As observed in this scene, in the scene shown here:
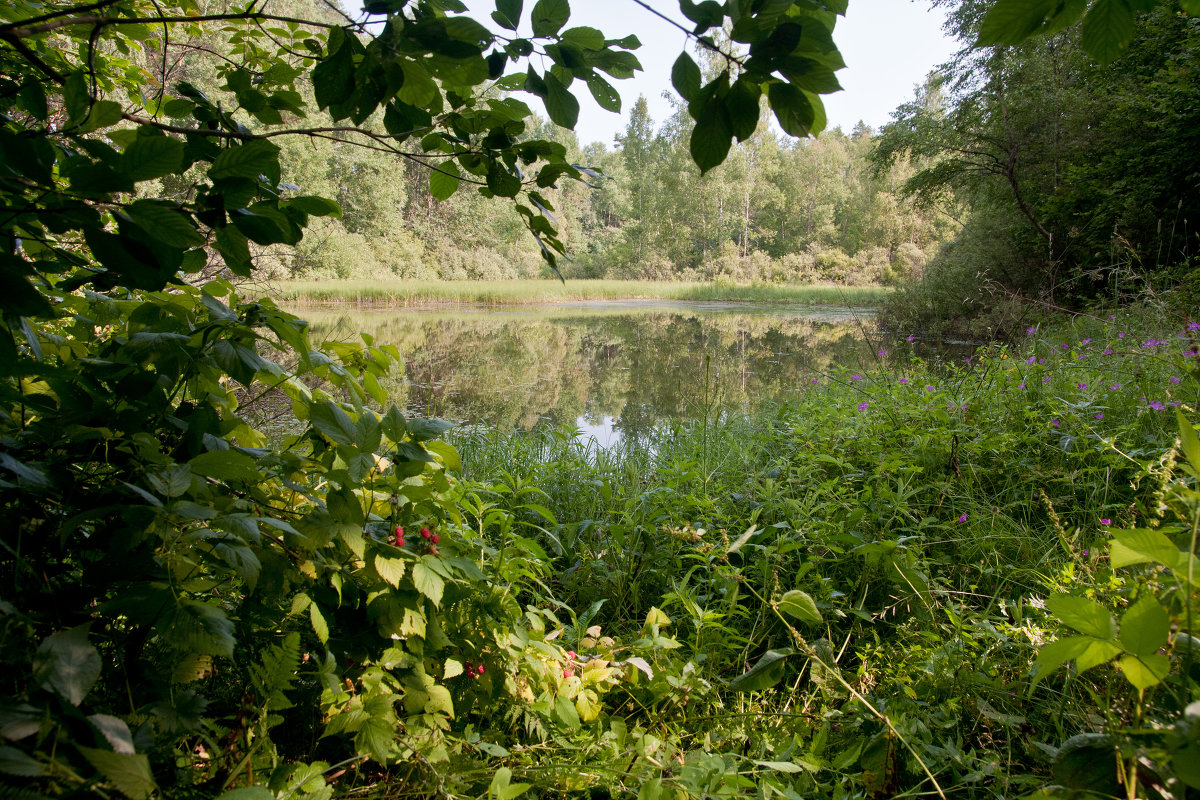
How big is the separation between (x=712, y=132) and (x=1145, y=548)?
580mm

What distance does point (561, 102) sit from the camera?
34.1 inches

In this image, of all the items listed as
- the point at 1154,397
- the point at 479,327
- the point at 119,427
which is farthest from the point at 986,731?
the point at 479,327

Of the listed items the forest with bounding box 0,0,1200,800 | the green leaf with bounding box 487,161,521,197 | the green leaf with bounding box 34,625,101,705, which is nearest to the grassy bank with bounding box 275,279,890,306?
the forest with bounding box 0,0,1200,800

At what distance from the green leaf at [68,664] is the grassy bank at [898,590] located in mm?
656

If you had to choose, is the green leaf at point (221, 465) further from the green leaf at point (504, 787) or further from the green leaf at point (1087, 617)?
the green leaf at point (1087, 617)

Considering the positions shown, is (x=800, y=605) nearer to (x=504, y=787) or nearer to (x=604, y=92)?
(x=504, y=787)

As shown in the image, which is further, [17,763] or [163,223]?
[163,223]

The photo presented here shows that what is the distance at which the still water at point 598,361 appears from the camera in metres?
6.34

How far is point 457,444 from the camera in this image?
12.8 feet

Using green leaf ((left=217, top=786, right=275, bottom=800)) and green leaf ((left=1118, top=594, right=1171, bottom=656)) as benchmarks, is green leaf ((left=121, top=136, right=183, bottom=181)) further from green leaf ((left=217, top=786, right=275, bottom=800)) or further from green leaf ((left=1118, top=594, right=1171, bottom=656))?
green leaf ((left=1118, top=594, right=1171, bottom=656))

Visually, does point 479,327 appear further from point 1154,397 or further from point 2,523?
point 2,523

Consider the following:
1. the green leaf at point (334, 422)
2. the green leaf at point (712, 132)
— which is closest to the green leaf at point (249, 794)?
the green leaf at point (334, 422)

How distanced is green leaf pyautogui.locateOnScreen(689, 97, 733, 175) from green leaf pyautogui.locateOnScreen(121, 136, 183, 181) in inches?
21.4

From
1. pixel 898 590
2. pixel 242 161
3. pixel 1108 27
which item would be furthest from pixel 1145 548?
pixel 898 590
